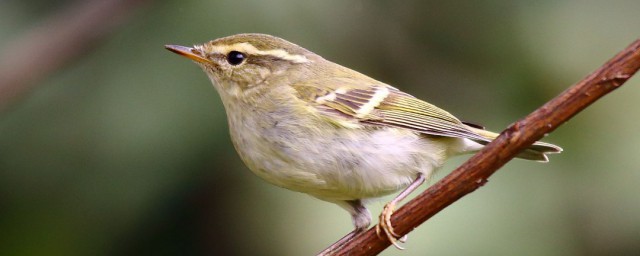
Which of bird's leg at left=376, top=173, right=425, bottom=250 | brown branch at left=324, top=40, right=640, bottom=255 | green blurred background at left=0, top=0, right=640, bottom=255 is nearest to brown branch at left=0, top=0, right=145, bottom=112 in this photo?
green blurred background at left=0, top=0, right=640, bottom=255

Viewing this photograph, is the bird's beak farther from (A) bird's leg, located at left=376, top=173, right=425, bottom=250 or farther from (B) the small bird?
(A) bird's leg, located at left=376, top=173, right=425, bottom=250

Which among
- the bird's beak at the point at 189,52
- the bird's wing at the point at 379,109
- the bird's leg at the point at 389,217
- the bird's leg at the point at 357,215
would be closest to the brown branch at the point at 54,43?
the bird's beak at the point at 189,52

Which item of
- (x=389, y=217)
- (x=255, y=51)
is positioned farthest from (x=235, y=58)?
(x=389, y=217)

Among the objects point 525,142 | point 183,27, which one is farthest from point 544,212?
point 183,27

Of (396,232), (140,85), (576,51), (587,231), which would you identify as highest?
(576,51)

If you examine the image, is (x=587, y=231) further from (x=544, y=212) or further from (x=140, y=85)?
(x=140, y=85)


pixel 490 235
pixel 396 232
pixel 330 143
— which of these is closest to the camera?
pixel 396 232
